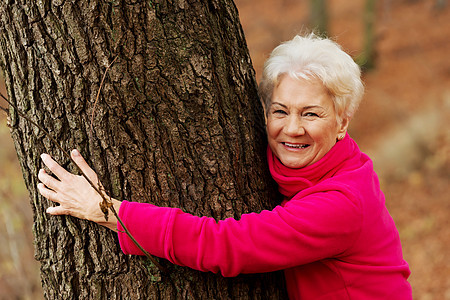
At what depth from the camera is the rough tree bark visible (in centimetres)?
190

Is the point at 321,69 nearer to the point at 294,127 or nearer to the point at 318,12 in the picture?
the point at 294,127

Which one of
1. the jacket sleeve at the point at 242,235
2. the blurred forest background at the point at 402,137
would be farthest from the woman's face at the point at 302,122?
the blurred forest background at the point at 402,137

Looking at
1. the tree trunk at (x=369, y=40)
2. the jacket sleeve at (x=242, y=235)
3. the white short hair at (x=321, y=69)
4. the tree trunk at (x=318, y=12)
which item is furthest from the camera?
the tree trunk at (x=369, y=40)

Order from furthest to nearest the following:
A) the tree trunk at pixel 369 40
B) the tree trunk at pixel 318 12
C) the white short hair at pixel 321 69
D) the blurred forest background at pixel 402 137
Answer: the tree trunk at pixel 369 40
the tree trunk at pixel 318 12
the blurred forest background at pixel 402 137
the white short hair at pixel 321 69

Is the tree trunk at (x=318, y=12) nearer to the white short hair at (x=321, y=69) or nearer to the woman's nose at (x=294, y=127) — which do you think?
the white short hair at (x=321, y=69)

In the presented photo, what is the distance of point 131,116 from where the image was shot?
196 centimetres

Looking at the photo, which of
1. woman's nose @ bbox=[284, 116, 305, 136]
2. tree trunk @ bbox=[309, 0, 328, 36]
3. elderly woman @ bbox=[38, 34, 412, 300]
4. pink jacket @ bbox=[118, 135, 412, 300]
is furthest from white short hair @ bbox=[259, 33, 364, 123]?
tree trunk @ bbox=[309, 0, 328, 36]

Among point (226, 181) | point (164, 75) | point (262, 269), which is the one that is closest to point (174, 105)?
point (164, 75)

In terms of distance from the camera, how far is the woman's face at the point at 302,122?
217 centimetres

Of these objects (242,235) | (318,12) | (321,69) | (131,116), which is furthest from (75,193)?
(318,12)

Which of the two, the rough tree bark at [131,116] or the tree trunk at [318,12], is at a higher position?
the tree trunk at [318,12]

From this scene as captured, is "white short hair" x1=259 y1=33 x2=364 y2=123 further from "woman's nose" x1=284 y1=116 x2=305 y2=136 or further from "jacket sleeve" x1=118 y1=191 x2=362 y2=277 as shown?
"jacket sleeve" x1=118 y1=191 x2=362 y2=277

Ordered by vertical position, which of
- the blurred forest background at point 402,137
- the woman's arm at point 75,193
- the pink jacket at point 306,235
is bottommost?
the pink jacket at point 306,235

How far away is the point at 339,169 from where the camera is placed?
85.7 inches
